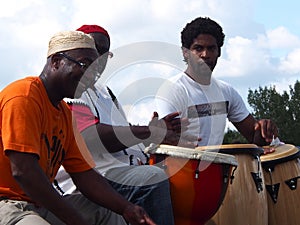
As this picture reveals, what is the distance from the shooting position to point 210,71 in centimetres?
484

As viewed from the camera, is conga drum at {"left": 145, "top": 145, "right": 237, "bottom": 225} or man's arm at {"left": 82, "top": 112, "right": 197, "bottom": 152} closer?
man's arm at {"left": 82, "top": 112, "right": 197, "bottom": 152}

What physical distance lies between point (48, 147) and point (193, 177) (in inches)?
49.2

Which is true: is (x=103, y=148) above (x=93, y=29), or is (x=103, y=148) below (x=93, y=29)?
below

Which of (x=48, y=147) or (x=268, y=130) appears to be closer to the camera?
(x=48, y=147)

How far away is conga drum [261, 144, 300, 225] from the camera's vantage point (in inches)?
185

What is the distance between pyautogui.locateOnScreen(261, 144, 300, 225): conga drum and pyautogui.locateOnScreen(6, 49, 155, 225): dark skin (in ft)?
6.11

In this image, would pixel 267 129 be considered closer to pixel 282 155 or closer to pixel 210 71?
pixel 282 155

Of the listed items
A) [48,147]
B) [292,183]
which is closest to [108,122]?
[48,147]

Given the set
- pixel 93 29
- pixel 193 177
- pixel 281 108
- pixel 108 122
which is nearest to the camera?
pixel 108 122

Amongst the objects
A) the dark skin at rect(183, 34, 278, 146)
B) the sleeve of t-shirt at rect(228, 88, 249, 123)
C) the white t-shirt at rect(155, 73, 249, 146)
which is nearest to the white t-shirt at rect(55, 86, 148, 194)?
the white t-shirt at rect(155, 73, 249, 146)

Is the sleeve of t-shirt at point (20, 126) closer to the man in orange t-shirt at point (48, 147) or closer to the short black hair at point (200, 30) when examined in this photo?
the man in orange t-shirt at point (48, 147)

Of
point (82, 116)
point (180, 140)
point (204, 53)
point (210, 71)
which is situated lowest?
point (180, 140)

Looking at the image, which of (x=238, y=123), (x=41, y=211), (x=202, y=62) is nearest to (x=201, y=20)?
(x=202, y=62)

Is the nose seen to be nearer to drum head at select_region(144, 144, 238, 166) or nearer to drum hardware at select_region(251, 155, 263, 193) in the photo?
drum hardware at select_region(251, 155, 263, 193)
